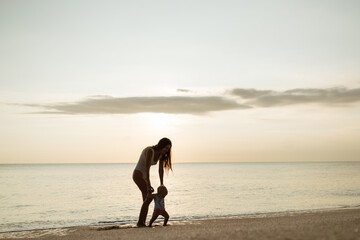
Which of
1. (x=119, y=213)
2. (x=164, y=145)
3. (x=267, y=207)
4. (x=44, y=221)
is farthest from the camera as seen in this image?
(x=267, y=207)

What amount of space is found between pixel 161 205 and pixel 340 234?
469cm

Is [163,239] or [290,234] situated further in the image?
[163,239]

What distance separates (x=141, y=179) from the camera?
9094 mm

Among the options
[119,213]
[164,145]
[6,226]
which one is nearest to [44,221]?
[6,226]

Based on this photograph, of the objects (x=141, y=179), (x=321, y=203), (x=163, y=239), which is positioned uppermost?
(x=141, y=179)

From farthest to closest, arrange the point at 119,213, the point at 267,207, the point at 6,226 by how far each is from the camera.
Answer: the point at 267,207, the point at 119,213, the point at 6,226

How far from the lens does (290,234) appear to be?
5898 millimetres

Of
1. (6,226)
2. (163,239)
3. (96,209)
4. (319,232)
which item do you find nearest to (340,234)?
(319,232)

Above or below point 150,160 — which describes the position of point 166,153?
above

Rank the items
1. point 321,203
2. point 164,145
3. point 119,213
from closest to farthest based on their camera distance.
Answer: point 164,145 → point 119,213 → point 321,203

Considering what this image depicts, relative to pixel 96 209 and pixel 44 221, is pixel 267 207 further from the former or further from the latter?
pixel 44 221

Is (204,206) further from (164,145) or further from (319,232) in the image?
(319,232)

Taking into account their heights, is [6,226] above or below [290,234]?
below

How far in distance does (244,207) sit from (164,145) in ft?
41.2
